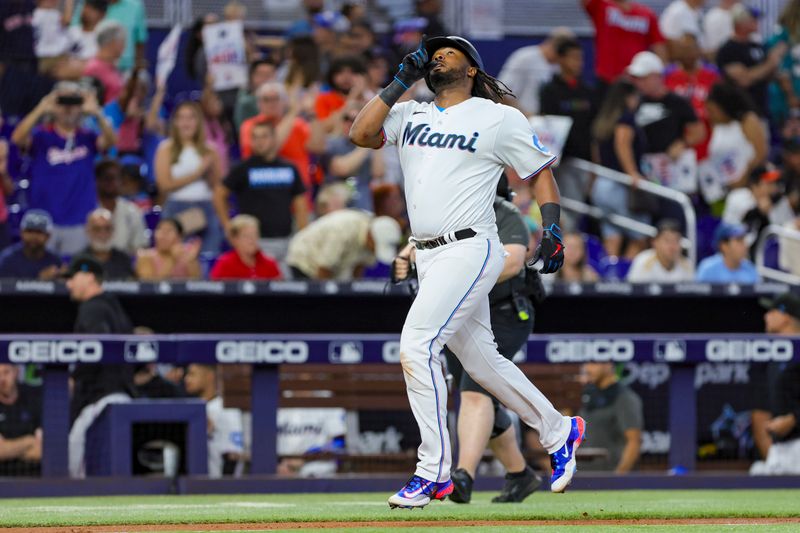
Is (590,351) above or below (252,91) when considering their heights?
below

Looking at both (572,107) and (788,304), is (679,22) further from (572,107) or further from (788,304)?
(788,304)

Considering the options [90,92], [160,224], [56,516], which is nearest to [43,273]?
[160,224]

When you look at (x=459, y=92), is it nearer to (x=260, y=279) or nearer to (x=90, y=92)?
(x=260, y=279)

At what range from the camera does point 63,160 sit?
12133 mm

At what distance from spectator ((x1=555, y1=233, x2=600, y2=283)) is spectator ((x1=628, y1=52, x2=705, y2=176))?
2.69 meters

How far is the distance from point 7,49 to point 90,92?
95 centimetres

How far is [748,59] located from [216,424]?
28.5ft

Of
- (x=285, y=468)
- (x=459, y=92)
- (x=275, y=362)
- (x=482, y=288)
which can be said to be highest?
(x=459, y=92)

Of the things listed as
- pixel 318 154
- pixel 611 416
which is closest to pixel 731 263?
pixel 611 416

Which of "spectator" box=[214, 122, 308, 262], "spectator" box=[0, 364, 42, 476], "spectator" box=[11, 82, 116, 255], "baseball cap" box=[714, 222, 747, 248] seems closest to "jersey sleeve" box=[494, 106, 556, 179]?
"spectator" box=[0, 364, 42, 476]

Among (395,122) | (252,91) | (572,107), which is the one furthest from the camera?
(572,107)

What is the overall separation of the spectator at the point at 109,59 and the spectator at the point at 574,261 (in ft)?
13.7

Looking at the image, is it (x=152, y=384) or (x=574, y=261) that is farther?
(x=574, y=261)

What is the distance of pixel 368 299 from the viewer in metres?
10.9
